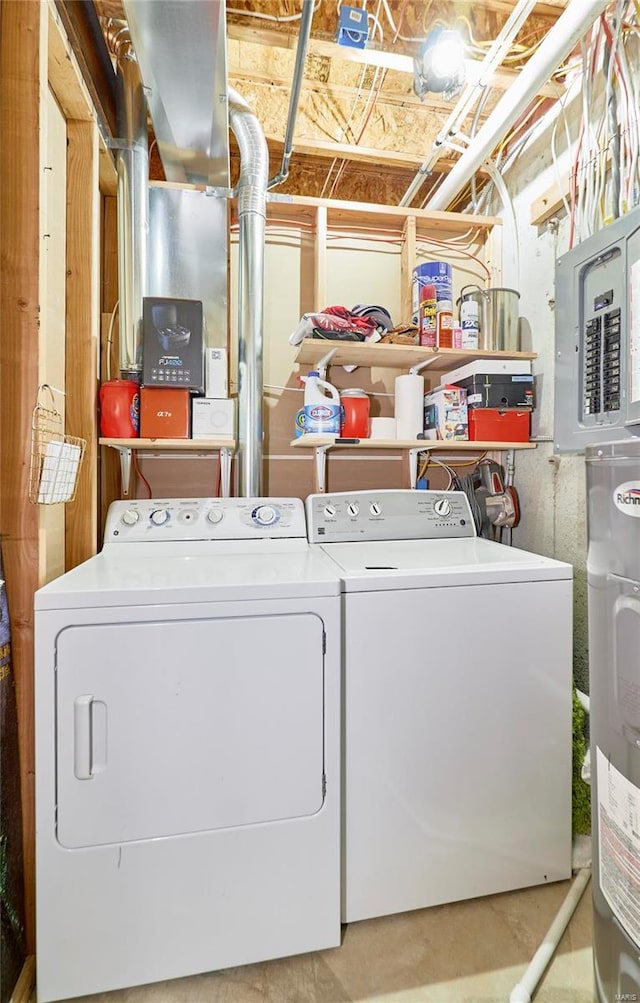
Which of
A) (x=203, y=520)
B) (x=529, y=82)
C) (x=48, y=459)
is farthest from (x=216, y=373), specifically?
(x=529, y=82)

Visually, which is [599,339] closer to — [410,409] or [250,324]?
[410,409]

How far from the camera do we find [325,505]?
1888 millimetres

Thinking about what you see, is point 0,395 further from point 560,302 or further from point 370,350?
point 560,302

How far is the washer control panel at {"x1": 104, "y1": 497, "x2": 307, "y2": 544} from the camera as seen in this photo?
172 cm

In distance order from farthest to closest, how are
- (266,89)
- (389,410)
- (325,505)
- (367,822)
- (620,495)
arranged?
(389,410) → (266,89) → (325,505) → (367,822) → (620,495)

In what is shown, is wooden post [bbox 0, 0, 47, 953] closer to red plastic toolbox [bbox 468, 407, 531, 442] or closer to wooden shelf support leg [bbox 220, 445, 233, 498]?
wooden shelf support leg [bbox 220, 445, 233, 498]

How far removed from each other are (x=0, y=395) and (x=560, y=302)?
162cm

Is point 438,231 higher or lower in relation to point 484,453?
A: higher

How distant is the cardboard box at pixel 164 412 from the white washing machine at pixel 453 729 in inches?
34.3

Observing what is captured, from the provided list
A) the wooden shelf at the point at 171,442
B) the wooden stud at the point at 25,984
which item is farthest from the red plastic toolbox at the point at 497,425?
the wooden stud at the point at 25,984

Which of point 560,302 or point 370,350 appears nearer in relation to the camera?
point 560,302

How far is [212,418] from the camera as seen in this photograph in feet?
6.17

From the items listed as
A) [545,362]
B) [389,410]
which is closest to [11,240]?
[389,410]

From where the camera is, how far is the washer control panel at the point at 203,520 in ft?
5.64
